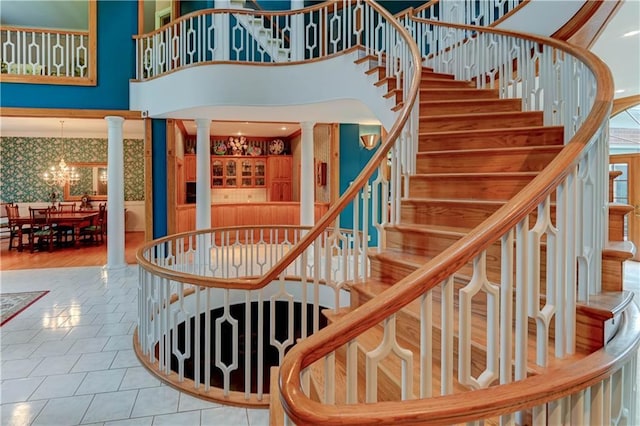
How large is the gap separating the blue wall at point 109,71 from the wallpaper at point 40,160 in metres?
4.19

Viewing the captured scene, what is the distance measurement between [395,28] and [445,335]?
10.8ft

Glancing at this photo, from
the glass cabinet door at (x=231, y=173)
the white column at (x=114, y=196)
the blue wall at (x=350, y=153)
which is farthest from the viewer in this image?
the glass cabinet door at (x=231, y=173)

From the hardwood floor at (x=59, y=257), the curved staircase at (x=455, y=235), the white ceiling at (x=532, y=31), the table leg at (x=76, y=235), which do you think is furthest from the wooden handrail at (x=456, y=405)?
the table leg at (x=76, y=235)

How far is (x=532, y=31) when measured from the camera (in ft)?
12.3

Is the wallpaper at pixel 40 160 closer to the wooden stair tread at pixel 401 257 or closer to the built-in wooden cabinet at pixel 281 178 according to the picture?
the built-in wooden cabinet at pixel 281 178

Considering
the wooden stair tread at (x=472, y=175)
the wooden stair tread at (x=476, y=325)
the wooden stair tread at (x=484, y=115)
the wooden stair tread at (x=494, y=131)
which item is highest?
the wooden stair tread at (x=484, y=115)

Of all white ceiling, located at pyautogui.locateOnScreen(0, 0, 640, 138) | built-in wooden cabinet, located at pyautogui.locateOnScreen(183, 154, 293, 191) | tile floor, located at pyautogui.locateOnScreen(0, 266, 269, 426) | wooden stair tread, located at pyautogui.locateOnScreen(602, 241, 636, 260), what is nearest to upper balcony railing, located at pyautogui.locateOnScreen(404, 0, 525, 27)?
white ceiling, located at pyautogui.locateOnScreen(0, 0, 640, 138)

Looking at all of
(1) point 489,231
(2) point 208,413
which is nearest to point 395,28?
(1) point 489,231

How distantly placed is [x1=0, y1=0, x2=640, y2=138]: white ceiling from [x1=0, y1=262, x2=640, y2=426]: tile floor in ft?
9.25

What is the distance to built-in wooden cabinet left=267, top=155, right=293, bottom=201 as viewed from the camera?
30.7ft

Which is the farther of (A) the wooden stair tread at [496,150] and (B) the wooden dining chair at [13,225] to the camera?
(B) the wooden dining chair at [13,225]

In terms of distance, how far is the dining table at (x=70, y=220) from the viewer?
6.97m

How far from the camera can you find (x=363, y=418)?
2.59ft

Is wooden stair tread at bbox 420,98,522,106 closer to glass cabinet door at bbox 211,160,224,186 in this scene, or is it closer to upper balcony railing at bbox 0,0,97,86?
upper balcony railing at bbox 0,0,97,86
